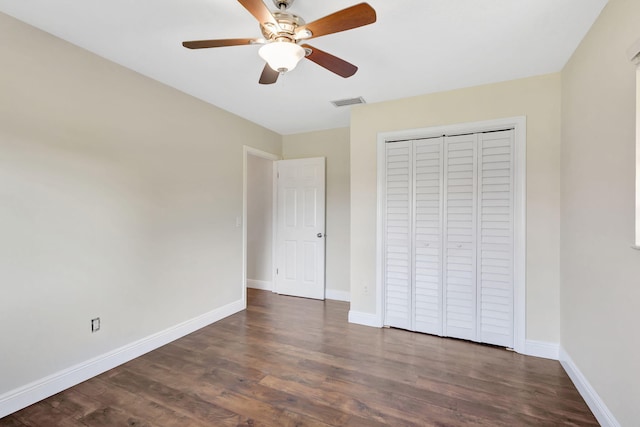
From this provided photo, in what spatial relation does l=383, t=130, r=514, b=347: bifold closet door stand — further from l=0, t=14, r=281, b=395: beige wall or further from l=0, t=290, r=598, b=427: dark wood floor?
l=0, t=14, r=281, b=395: beige wall

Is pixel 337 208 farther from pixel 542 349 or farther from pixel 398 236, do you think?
pixel 542 349

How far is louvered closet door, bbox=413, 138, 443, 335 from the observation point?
294 centimetres

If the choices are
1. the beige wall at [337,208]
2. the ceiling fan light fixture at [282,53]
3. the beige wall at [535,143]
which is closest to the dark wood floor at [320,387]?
the beige wall at [535,143]

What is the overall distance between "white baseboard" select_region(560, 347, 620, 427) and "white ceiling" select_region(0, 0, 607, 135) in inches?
90.7

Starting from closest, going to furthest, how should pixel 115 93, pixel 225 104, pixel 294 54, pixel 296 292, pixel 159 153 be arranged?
pixel 294 54
pixel 115 93
pixel 159 153
pixel 225 104
pixel 296 292

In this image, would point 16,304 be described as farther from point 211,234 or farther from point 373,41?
point 373,41

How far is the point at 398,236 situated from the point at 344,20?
220cm

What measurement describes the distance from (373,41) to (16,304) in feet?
9.49

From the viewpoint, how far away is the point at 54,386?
2.00m

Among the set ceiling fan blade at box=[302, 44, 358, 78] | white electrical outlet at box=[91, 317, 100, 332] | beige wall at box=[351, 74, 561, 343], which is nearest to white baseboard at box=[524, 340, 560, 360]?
beige wall at box=[351, 74, 561, 343]

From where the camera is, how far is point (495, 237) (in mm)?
2717

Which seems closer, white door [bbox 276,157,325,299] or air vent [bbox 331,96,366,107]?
air vent [bbox 331,96,366,107]

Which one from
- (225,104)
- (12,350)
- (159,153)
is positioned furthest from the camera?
(225,104)

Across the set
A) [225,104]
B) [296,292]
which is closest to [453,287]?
[296,292]
